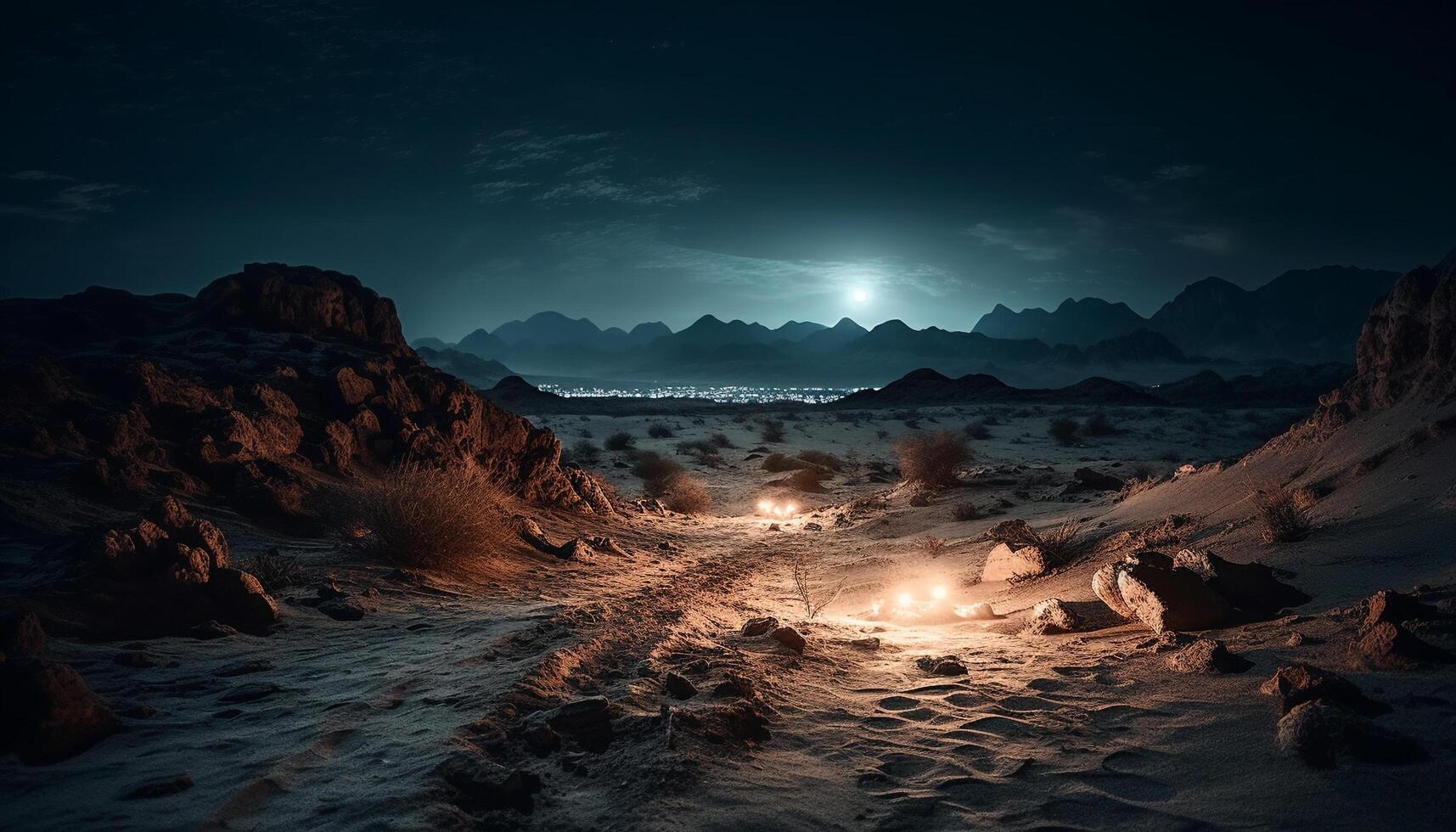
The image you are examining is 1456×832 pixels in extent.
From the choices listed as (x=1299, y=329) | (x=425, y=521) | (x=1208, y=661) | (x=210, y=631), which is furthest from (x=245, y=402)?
(x=1299, y=329)

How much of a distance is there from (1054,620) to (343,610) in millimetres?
6299

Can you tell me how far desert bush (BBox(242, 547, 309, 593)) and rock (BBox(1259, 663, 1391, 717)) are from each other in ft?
24.8

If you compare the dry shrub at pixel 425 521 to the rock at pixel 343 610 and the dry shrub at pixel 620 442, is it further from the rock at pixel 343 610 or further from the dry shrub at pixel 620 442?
the dry shrub at pixel 620 442

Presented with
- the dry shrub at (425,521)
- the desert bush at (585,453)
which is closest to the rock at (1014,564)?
the dry shrub at (425,521)

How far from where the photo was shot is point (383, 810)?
2.75m

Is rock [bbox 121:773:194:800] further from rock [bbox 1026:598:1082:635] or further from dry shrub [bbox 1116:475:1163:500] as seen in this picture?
dry shrub [bbox 1116:475:1163:500]

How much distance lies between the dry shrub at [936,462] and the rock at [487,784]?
16088mm

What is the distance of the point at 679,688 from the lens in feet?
14.1

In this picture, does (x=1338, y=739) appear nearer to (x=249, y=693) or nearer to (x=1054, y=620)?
(x=1054, y=620)

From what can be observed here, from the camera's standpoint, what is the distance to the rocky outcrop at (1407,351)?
767 centimetres

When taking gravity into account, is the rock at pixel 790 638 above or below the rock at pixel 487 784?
below

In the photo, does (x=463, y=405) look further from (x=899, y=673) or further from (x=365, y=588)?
(x=899, y=673)

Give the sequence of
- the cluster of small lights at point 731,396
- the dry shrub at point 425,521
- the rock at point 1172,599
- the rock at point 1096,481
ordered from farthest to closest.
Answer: the cluster of small lights at point 731,396, the rock at point 1096,481, the dry shrub at point 425,521, the rock at point 1172,599

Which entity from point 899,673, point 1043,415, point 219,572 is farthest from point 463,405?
point 1043,415
